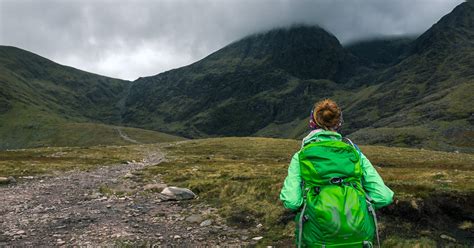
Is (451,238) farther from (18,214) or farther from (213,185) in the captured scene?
(18,214)

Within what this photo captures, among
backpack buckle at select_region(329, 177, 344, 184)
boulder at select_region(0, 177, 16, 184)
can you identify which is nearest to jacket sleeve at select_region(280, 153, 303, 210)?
backpack buckle at select_region(329, 177, 344, 184)

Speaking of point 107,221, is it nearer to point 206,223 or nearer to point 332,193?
point 206,223

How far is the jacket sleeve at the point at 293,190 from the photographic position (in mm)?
5990

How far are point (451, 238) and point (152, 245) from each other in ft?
34.3

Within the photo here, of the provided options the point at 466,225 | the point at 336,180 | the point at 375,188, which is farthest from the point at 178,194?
the point at 336,180

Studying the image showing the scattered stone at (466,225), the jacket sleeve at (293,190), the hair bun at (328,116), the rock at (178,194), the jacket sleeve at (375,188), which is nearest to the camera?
the jacket sleeve at (293,190)

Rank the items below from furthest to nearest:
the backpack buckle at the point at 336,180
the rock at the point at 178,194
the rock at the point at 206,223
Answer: the rock at the point at 178,194 → the rock at the point at 206,223 → the backpack buckle at the point at 336,180

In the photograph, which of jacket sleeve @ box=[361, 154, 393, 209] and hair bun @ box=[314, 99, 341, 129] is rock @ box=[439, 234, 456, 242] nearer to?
jacket sleeve @ box=[361, 154, 393, 209]

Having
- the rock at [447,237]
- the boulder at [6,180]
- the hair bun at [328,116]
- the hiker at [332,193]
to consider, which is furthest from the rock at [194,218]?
the boulder at [6,180]

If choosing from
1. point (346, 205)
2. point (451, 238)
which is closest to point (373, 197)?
point (346, 205)

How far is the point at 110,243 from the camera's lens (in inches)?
514

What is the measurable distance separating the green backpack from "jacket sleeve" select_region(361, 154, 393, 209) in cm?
16

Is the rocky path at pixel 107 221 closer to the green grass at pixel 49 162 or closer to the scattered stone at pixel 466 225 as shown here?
the scattered stone at pixel 466 225

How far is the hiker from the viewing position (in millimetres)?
5664
